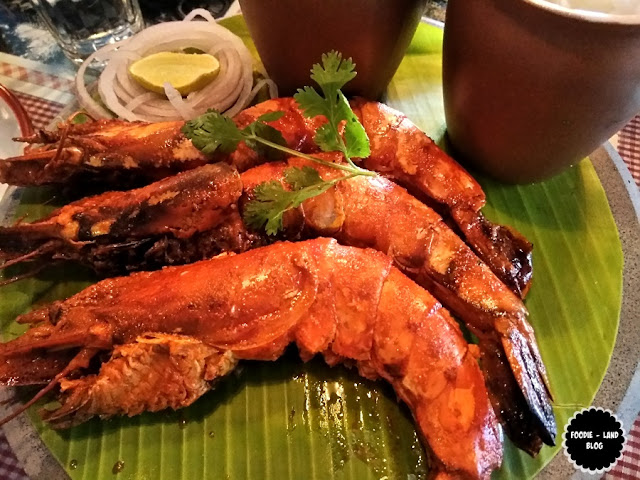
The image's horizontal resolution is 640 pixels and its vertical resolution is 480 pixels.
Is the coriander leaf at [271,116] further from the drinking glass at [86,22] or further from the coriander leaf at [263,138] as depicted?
the drinking glass at [86,22]

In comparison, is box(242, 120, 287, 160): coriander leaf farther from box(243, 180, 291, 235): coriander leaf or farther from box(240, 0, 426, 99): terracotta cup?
box(240, 0, 426, 99): terracotta cup

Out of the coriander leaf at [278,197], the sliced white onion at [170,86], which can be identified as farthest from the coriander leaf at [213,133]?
the sliced white onion at [170,86]

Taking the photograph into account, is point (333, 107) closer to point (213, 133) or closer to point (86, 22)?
point (213, 133)

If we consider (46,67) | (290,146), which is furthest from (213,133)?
(46,67)

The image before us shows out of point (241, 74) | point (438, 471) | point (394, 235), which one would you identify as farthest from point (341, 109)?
point (438, 471)

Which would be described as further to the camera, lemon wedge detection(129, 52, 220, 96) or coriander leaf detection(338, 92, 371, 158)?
lemon wedge detection(129, 52, 220, 96)

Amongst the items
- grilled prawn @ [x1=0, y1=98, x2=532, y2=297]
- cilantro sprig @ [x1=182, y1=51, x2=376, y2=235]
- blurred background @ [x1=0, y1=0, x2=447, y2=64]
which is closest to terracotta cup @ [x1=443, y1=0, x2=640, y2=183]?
grilled prawn @ [x1=0, y1=98, x2=532, y2=297]

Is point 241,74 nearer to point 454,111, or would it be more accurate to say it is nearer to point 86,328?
point 454,111
